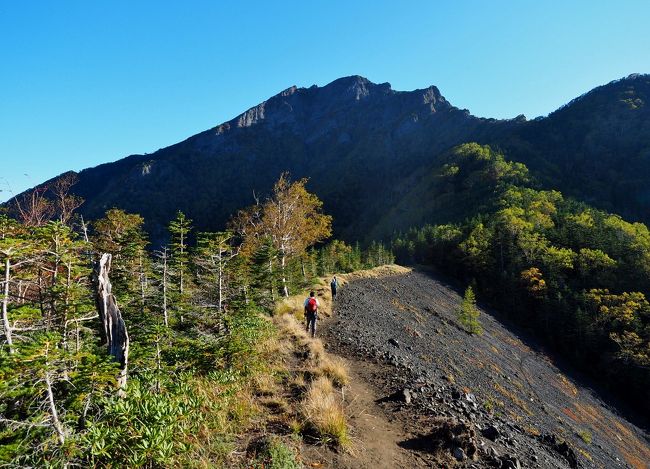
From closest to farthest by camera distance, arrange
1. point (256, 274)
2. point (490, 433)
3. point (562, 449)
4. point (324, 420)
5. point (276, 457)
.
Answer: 1. point (276, 457)
2. point (324, 420)
3. point (490, 433)
4. point (562, 449)
5. point (256, 274)

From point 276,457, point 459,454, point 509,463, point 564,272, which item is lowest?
point 564,272

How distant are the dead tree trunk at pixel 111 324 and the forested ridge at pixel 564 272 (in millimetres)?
45207

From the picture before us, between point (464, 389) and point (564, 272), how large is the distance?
4605 cm

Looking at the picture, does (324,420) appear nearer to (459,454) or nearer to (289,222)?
(459,454)

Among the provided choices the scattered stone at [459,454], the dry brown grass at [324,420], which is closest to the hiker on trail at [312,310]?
the dry brown grass at [324,420]

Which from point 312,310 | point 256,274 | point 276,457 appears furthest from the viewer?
point 256,274

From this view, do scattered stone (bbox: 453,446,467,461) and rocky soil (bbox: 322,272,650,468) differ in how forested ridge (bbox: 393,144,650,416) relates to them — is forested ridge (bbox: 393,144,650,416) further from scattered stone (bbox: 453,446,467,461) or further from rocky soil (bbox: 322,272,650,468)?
scattered stone (bbox: 453,446,467,461)

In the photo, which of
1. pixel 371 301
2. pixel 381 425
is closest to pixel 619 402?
pixel 371 301

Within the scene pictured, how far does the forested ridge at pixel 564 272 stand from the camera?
1452 inches

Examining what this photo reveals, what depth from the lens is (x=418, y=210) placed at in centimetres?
10675

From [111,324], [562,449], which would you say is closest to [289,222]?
[562,449]

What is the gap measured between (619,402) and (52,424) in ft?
141

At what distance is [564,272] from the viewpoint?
48.4 metres

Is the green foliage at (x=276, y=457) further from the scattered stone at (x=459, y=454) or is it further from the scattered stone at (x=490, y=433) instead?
the scattered stone at (x=490, y=433)
